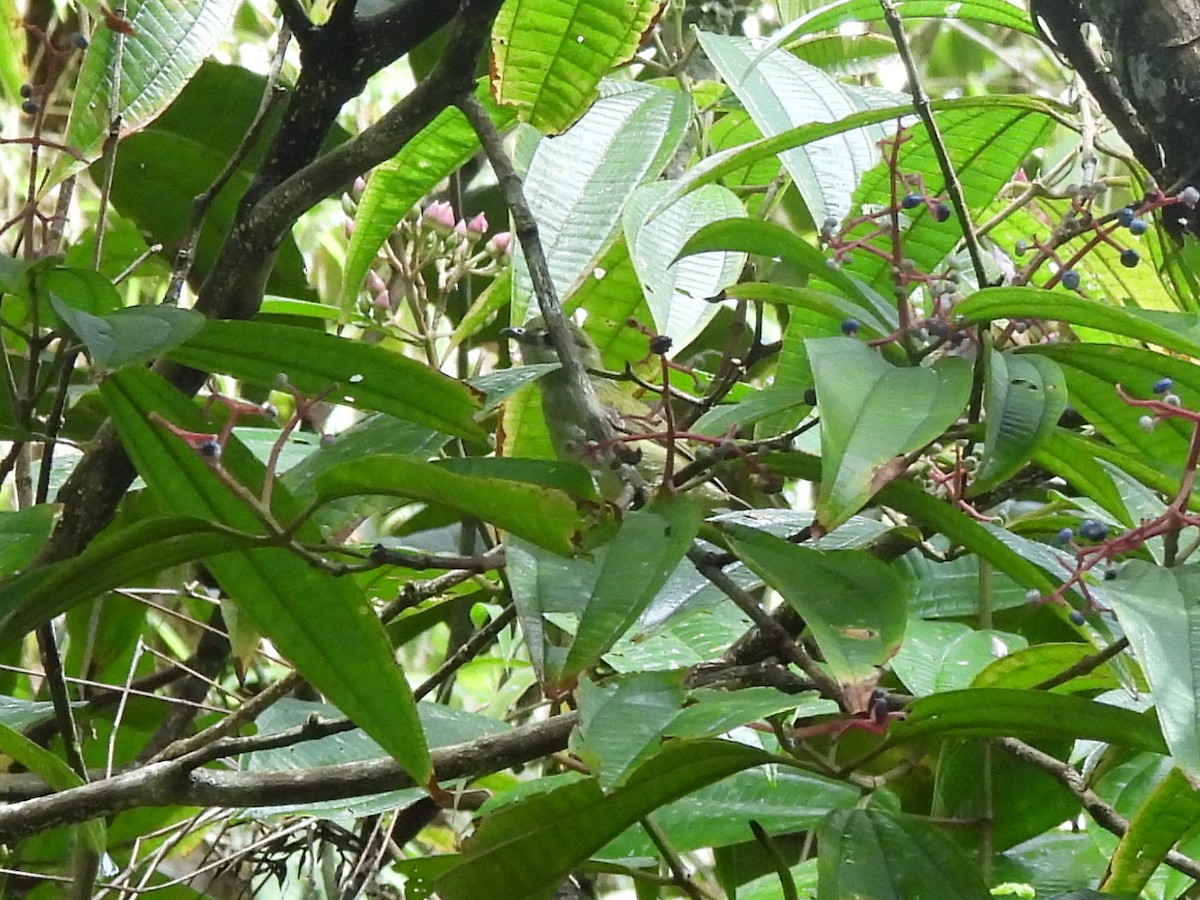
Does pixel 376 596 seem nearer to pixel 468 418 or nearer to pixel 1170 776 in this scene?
pixel 468 418

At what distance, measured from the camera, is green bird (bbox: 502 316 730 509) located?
643mm

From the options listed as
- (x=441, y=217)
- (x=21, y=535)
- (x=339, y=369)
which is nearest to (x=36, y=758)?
(x=21, y=535)

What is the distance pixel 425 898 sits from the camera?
78 cm

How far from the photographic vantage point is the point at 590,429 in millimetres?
640

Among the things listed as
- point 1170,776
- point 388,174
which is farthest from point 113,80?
point 1170,776

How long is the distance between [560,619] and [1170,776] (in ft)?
1.22

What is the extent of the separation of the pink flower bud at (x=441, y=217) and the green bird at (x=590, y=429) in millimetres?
134

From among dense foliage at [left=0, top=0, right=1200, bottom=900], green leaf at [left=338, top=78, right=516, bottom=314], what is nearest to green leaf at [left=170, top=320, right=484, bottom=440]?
dense foliage at [left=0, top=0, right=1200, bottom=900]

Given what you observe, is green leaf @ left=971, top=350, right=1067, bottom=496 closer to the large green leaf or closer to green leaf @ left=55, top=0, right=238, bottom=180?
the large green leaf

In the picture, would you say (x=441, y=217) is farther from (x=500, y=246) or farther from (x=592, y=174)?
(x=592, y=174)

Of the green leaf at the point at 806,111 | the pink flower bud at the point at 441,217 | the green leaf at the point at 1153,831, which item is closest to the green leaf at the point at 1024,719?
the green leaf at the point at 1153,831

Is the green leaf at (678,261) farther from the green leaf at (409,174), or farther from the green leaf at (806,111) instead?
the green leaf at (409,174)

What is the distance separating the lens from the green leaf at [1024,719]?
21.0 inches

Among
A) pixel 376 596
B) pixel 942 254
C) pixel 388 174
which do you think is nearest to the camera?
pixel 942 254
